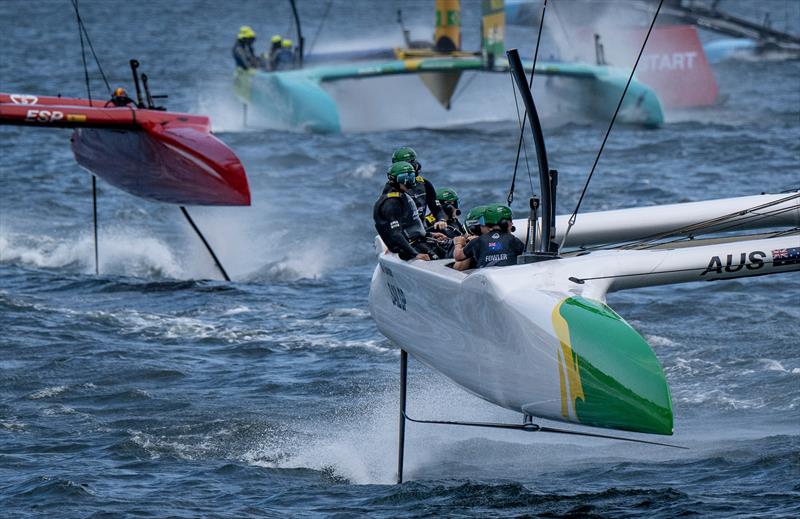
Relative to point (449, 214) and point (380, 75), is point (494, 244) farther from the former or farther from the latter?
point (380, 75)

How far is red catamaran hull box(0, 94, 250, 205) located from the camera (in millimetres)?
14039

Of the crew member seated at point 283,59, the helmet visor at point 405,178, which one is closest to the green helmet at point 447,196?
the helmet visor at point 405,178

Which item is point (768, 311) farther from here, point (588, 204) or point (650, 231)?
point (588, 204)

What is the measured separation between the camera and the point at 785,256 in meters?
7.62

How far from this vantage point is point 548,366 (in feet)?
23.1

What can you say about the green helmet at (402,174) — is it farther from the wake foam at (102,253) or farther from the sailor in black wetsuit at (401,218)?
the wake foam at (102,253)

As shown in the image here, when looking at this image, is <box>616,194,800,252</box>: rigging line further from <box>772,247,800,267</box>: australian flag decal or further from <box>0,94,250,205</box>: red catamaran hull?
<box>0,94,250,205</box>: red catamaran hull

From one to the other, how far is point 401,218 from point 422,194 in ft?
3.39

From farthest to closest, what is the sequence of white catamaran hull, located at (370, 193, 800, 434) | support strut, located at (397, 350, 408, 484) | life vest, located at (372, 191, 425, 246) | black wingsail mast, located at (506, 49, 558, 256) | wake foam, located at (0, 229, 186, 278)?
wake foam, located at (0, 229, 186, 278)
life vest, located at (372, 191, 425, 246)
support strut, located at (397, 350, 408, 484)
black wingsail mast, located at (506, 49, 558, 256)
white catamaran hull, located at (370, 193, 800, 434)

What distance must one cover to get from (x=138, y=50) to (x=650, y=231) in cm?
3717

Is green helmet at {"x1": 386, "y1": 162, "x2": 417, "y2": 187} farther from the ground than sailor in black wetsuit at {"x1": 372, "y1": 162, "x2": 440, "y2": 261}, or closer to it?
farther from the ground

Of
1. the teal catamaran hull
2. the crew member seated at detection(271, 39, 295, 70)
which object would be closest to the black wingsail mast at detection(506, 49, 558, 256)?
the teal catamaran hull

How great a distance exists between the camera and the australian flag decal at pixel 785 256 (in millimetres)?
7609

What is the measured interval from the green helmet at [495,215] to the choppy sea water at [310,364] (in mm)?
1622
